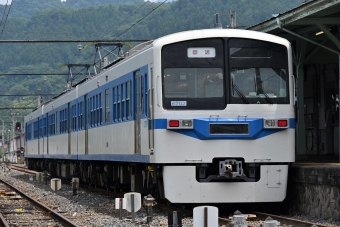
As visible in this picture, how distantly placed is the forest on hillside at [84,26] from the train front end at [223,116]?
53.0m

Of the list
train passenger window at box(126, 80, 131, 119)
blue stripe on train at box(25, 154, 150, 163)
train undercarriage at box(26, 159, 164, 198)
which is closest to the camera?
blue stripe on train at box(25, 154, 150, 163)

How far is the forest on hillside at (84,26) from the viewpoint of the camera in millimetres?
85062

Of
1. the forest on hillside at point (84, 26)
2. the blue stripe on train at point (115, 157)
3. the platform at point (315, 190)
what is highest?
the forest on hillside at point (84, 26)

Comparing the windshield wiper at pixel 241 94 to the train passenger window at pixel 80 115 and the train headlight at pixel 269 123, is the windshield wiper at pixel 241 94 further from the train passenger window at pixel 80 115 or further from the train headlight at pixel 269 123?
the train passenger window at pixel 80 115

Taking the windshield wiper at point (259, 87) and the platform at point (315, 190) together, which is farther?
the windshield wiper at point (259, 87)

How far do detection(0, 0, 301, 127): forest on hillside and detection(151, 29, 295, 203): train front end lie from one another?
53.0 meters

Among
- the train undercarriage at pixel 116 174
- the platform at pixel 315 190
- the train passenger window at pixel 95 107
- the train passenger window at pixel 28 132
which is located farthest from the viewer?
the train passenger window at pixel 28 132

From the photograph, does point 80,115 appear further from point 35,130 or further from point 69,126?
point 35,130

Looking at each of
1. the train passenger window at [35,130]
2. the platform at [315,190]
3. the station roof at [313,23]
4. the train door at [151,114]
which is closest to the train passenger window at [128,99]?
the train door at [151,114]

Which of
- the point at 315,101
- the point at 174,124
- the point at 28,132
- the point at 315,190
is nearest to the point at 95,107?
the point at 315,101

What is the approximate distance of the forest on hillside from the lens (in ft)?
279

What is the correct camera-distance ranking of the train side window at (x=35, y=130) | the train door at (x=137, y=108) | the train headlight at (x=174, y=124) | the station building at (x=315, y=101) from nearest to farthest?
the station building at (x=315, y=101) < the train headlight at (x=174, y=124) < the train door at (x=137, y=108) < the train side window at (x=35, y=130)

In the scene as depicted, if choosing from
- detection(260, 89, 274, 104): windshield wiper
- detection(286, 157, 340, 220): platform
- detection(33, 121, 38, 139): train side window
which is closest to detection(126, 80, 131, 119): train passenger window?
detection(260, 89, 274, 104): windshield wiper

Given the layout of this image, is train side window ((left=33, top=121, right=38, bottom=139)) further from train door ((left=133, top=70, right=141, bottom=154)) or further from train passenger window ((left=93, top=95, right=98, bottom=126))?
train door ((left=133, top=70, right=141, bottom=154))
